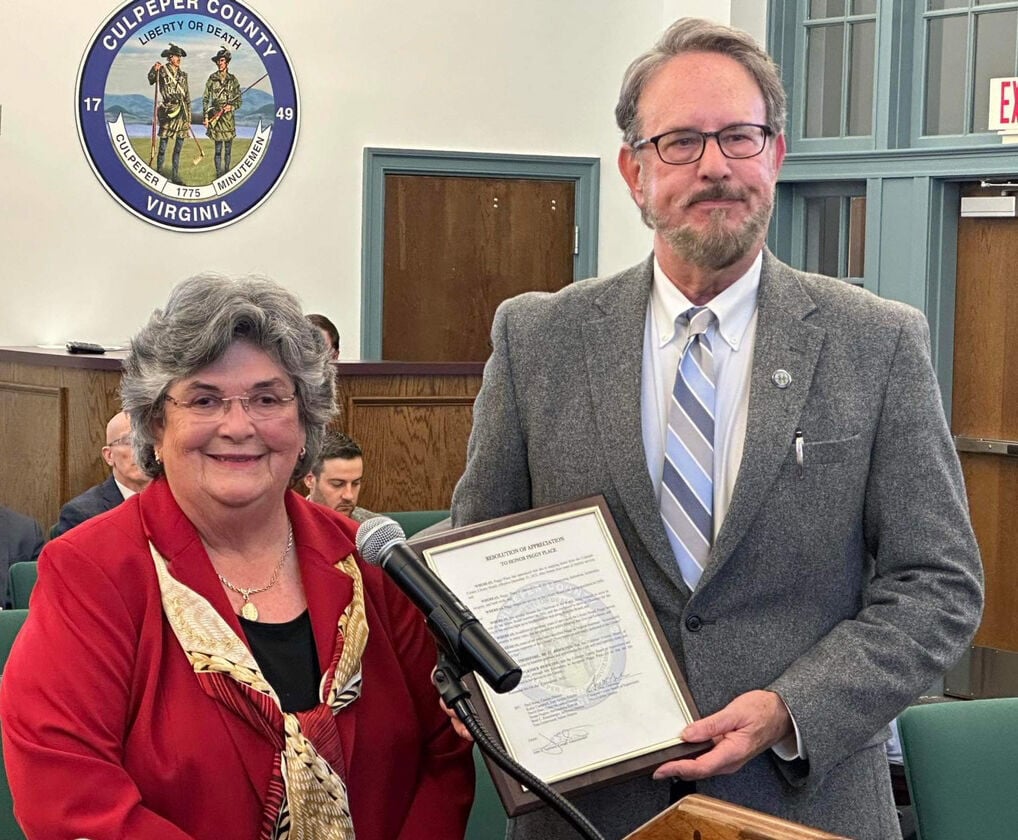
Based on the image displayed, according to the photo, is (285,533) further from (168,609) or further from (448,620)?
(448,620)

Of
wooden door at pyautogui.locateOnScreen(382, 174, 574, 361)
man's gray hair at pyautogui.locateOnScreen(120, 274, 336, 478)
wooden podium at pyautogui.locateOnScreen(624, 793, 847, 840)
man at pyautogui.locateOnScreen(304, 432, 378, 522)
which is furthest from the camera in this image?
wooden door at pyautogui.locateOnScreen(382, 174, 574, 361)

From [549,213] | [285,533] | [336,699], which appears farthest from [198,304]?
[549,213]

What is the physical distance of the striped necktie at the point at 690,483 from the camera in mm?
1879

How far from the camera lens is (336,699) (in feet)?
6.53

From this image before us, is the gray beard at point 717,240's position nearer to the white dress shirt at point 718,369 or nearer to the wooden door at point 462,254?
the white dress shirt at point 718,369

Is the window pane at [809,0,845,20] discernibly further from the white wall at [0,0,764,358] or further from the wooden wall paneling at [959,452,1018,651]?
the wooden wall paneling at [959,452,1018,651]

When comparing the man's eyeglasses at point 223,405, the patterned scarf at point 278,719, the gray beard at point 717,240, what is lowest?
the patterned scarf at point 278,719

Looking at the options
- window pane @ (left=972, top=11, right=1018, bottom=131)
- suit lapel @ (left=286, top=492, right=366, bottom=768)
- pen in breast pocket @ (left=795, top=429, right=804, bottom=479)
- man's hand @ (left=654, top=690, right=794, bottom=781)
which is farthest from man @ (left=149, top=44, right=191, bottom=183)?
man's hand @ (left=654, top=690, right=794, bottom=781)

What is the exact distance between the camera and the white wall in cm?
785

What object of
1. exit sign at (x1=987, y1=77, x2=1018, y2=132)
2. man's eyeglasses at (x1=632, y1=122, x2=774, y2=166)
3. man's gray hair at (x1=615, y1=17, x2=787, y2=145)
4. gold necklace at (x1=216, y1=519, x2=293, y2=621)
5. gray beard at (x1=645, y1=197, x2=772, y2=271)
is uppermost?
exit sign at (x1=987, y1=77, x2=1018, y2=132)

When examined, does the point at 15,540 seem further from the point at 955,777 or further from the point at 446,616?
the point at 446,616

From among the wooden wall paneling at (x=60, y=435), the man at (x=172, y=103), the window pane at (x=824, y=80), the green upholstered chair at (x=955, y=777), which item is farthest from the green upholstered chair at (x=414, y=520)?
the window pane at (x=824, y=80)

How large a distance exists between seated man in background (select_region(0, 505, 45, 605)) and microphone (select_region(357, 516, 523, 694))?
3.86 metres

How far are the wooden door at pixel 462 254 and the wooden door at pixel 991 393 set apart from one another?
2.48m
